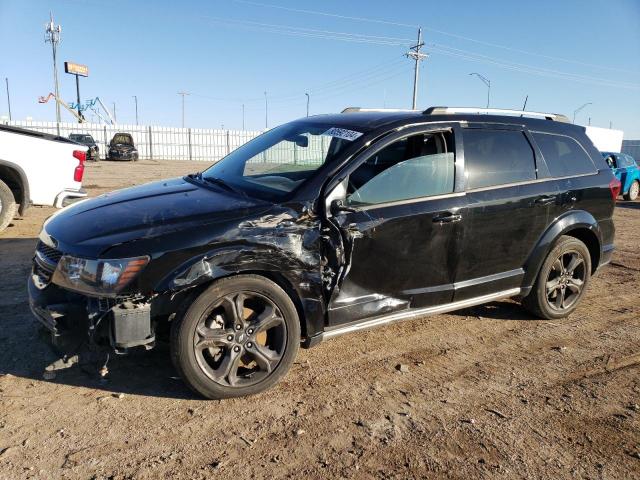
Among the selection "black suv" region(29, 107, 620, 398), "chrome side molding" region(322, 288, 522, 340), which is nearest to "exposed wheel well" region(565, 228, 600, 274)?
"black suv" region(29, 107, 620, 398)

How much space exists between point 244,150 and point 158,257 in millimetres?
1924

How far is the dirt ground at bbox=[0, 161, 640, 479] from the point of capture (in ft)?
8.69

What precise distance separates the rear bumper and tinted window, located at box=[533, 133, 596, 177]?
6211mm

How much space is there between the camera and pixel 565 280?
486 cm

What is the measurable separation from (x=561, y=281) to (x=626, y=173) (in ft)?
44.8

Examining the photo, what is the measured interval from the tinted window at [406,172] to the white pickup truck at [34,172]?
5405 millimetres

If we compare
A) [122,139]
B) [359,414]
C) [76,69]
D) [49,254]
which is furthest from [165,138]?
[359,414]

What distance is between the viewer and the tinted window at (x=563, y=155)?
4.66 m

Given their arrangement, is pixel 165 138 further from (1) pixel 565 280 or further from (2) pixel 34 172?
(1) pixel 565 280

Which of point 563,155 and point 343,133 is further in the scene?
point 563,155

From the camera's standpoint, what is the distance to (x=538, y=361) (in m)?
3.98

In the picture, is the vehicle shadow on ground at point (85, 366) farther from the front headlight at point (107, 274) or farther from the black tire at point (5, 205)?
the black tire at point (5, 205)

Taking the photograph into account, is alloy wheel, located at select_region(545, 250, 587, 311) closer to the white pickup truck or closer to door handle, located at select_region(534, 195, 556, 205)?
door handle, located at select_region(534, 195, 556, 205)

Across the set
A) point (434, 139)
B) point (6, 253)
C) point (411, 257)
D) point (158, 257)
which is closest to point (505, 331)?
point (411, 257)
